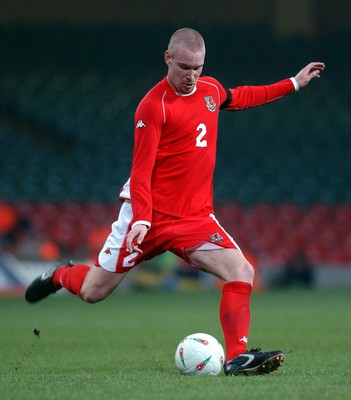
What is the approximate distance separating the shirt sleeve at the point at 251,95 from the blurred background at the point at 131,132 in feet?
27.4

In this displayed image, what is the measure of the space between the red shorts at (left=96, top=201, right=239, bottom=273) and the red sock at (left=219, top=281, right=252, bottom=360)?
253 mm

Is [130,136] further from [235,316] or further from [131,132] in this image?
[235,316]

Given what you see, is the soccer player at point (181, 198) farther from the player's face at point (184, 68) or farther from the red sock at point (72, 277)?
the red sock at point (72, 277)

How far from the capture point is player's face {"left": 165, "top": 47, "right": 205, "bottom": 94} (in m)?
5.36

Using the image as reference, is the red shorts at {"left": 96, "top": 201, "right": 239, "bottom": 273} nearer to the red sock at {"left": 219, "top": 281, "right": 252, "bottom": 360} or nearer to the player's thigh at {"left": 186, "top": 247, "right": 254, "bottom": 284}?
the player's thigh at {"left": 186, "top": 247, "right": 254, "bottom": 284}

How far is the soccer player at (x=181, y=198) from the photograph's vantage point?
5.40 metres

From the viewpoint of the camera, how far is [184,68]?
5.43 metres

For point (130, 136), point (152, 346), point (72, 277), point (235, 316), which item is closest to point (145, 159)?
point (235, 316)

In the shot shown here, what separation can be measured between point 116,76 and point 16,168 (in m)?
Result: 3.55

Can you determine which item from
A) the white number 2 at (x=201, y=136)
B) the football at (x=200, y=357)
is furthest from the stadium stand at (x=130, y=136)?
the football at (x=200, y=357)

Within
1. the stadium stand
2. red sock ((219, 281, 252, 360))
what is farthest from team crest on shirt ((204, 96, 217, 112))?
the stadium stand

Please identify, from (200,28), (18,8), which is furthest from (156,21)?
(18,8)

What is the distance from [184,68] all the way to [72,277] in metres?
1.56

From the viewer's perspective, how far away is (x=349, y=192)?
17.6 meters
